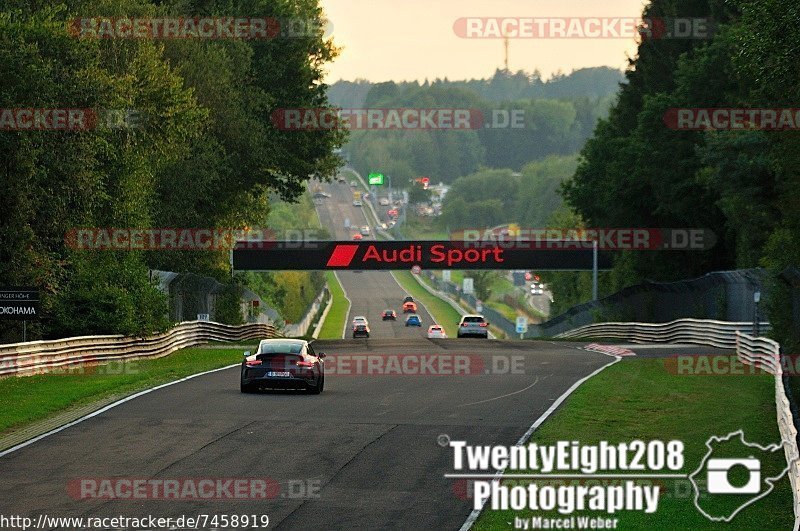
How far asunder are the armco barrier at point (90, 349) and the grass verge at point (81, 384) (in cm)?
27

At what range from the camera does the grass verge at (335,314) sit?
11175cm

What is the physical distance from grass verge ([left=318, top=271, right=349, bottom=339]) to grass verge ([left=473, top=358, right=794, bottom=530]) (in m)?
76.2

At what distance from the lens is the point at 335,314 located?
443 feet

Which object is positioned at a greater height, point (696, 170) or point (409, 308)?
point (696, 170)

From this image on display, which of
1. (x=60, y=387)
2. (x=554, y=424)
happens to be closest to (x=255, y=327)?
(x=60, y=387)

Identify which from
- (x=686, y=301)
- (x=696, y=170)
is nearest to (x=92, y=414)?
(x=686, y=301)

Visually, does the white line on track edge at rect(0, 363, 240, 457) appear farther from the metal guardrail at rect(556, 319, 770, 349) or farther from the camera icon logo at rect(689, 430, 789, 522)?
the metal guardrail at rect(556, 319, 770, 349)

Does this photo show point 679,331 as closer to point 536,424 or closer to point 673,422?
point 673,422

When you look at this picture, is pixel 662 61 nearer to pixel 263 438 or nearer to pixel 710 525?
pixel 263 438

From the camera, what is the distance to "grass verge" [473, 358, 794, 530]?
14328 millimetres

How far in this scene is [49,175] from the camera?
41125 mm

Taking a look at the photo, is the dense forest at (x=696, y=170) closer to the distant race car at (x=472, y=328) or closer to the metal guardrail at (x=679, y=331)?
the metal guardrail at (x=679, y=331)

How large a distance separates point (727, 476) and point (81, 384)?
16050 millimetres

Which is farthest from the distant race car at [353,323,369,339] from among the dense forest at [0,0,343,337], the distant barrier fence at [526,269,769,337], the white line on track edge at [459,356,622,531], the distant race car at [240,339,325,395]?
the distant race car at [240,339,325,395]
